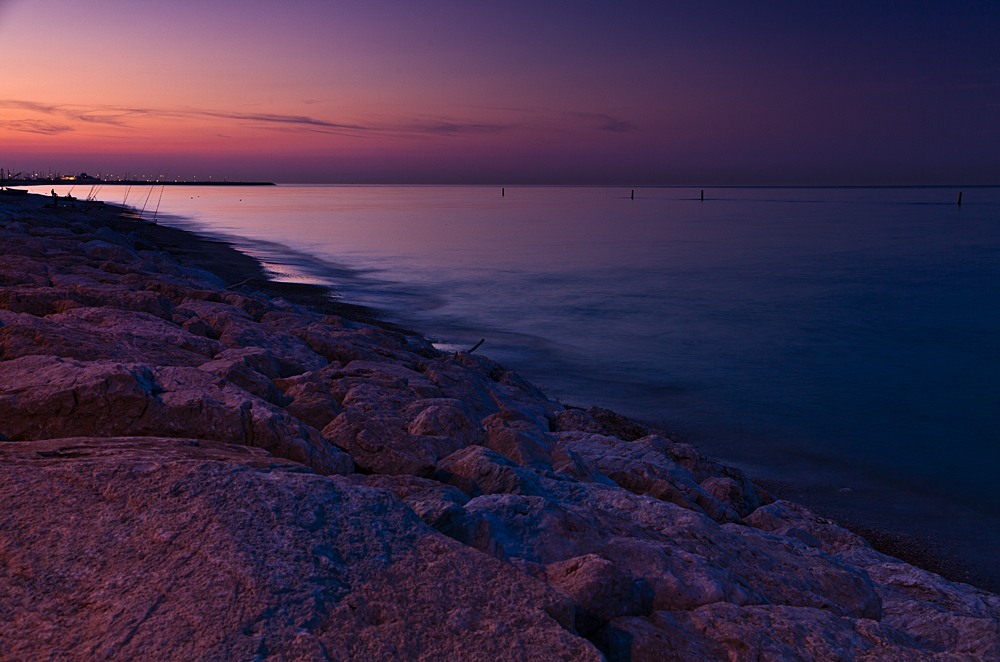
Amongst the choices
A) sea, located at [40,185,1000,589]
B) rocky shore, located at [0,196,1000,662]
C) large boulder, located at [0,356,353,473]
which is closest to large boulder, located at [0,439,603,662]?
rocky shore, located at [0,196,1000,662]

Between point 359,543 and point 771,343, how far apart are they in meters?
15.9

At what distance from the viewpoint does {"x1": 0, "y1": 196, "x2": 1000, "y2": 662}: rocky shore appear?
2.45 metres

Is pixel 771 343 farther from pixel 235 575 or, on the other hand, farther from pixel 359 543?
pixel 235 575

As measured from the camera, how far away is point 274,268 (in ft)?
94.6

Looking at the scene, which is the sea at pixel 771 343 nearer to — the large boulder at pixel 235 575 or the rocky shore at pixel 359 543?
the rocky shore at pixel 359 543

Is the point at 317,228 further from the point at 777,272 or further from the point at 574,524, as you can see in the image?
the point at 574,524

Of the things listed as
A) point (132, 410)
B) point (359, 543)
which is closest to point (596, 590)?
point (359, 543)

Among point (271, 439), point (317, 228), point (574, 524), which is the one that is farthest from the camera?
point (317, 228)

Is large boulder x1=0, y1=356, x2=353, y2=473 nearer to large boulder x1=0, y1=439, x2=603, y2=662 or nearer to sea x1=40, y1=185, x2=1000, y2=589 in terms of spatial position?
large boulder x1=0, y1=439, x2=603, y2=662

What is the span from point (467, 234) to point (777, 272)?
25.1 metres

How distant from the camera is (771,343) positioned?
16891mm

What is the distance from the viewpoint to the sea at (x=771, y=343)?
8.93 metres

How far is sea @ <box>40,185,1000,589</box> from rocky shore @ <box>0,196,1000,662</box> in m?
3.21

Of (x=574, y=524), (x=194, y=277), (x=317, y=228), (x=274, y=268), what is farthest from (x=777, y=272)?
(x=317, y=228)
